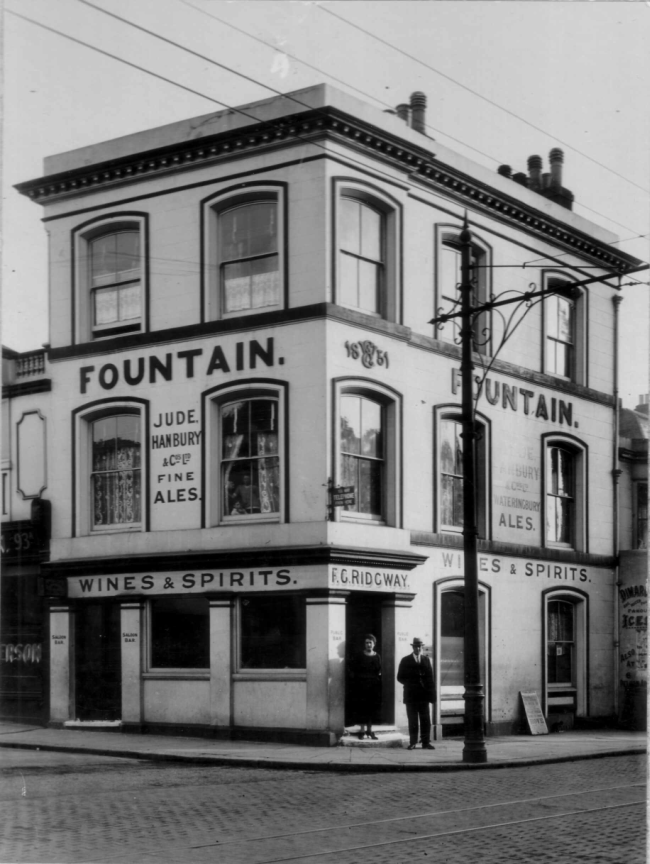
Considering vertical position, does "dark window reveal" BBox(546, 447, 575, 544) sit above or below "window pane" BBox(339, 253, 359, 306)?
below

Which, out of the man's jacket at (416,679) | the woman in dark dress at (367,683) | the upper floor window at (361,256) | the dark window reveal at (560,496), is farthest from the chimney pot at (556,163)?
the man's jacket at (416,679)

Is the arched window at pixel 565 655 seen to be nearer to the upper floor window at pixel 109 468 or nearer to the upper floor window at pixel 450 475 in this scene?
the upper floor window at pixel 450 475

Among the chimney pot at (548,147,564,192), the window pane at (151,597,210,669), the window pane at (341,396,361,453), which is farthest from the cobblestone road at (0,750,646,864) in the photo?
the chimney pot at (548,147,564,192)

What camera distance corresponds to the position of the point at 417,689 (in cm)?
1859

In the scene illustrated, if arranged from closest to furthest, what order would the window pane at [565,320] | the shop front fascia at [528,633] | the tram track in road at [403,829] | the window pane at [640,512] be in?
the tram track in road at [403,829], the shop front fascia at [528,633], the window pane at [565,320], the window pane at [640,512]

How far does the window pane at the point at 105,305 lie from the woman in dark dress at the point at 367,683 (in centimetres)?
740

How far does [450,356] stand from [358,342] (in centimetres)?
308

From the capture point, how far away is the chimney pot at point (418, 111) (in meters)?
22.8

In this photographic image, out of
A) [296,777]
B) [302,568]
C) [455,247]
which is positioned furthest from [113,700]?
[455,247]

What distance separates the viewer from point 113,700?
20719mm

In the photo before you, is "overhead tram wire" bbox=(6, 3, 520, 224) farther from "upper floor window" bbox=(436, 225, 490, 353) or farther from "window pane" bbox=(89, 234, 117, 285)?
"window pane" bbox=(89, 234, 117, 285)

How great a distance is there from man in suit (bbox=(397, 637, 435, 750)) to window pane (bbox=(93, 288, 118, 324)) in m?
7.93

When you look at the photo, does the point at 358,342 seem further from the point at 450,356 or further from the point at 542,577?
the point at 542,577

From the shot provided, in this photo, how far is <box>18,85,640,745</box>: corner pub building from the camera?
19.3m
